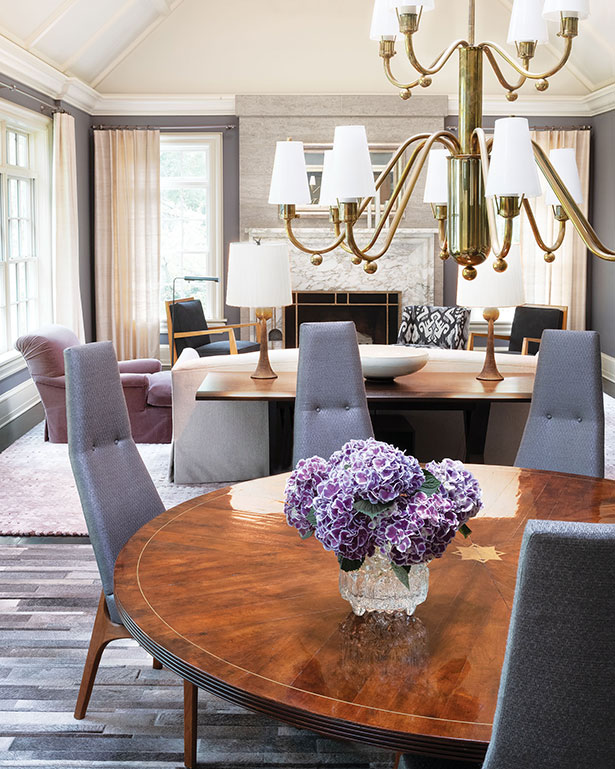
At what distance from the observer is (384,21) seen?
2.29m

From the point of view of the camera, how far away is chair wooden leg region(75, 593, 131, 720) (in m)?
2.16

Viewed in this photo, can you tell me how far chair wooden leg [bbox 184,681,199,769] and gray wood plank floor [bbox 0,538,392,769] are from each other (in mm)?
52

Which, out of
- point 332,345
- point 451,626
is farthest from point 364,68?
point 451,626

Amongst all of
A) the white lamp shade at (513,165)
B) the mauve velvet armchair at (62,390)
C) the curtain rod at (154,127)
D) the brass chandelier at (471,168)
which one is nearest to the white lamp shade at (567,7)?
the brass chandelier at (471,168)

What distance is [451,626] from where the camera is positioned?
4.99 feet

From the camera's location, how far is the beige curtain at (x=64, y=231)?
684 cm

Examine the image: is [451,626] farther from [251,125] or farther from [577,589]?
[251,125]

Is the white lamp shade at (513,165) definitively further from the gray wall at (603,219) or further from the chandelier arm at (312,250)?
the gray wall at (603,219)

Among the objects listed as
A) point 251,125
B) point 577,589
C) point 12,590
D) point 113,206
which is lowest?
point 12,590

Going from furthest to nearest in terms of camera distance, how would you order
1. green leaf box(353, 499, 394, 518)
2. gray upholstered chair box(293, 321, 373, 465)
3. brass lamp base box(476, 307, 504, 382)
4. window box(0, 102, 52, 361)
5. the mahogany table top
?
window box(0, 102, 52, 361) → brass lamp base box(476, 307, 504, 382) → the mahogany table top → gray upholstered chair box(293, 321, 373, 465) → green leaf box(353, 499, 394, 518)

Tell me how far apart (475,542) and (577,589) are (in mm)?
976

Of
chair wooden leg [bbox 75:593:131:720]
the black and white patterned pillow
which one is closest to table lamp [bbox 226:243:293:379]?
chair wooden leg [bbox 75:593:131:720]

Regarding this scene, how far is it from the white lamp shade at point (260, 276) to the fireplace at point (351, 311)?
154 inches

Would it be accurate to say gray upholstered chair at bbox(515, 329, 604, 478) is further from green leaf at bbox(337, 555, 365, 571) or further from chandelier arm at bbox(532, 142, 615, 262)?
green leaf at bbox(337, 555, 365, 571)
